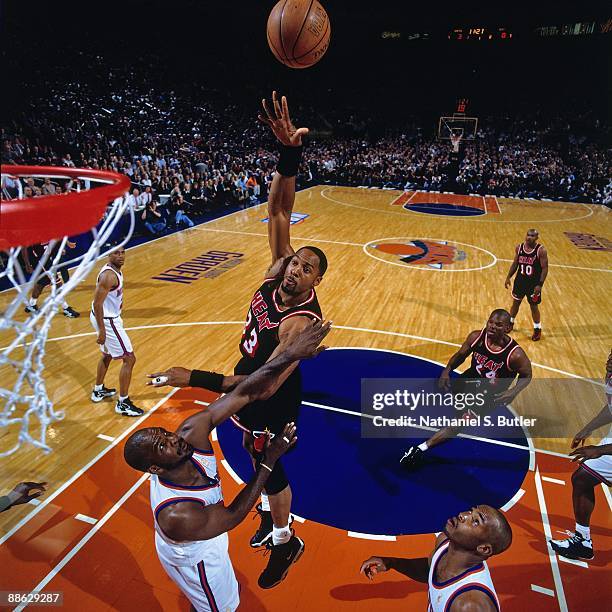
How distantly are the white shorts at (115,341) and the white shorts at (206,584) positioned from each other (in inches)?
115

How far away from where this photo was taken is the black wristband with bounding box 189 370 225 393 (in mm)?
2799

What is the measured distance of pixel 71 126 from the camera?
1717 cm

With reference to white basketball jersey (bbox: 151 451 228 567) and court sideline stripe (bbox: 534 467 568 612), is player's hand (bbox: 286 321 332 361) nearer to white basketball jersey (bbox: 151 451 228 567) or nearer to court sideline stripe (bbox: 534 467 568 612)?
white basketball jersey (bbox: 151 451 228 567)

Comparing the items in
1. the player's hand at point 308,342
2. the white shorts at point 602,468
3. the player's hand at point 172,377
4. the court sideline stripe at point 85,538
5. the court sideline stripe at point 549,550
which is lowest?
the court sideline stripe at point 549,550

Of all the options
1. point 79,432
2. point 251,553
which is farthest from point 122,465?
point 251,553

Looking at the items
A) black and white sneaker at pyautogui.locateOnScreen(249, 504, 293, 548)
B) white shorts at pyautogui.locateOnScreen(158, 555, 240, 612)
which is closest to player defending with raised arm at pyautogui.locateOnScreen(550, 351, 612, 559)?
black and white sneaker at pyautogui.locateOnScreen(249, 504, 293, 548)

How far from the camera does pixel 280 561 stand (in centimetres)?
320

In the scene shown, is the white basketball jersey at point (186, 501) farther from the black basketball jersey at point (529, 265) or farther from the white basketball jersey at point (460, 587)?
the black basketball jersey at point (529, 265)

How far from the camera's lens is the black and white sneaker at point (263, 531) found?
3.43 metres

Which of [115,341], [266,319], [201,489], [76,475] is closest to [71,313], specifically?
[115,341]

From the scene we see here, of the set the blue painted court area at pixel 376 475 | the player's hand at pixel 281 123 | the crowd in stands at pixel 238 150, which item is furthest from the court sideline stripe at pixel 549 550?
the crowd in stands at pixel 238 150

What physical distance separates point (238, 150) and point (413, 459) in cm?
2308

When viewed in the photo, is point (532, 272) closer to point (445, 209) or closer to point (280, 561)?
point (280, 561)

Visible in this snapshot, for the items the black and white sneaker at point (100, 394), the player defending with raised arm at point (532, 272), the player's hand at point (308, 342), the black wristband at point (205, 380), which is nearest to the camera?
the player's hand at point (308, 342)
